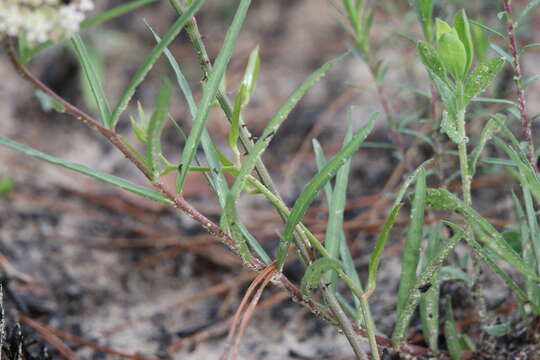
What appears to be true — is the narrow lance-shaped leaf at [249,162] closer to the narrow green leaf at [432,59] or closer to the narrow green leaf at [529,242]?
the narrow green leaf at [432,59]

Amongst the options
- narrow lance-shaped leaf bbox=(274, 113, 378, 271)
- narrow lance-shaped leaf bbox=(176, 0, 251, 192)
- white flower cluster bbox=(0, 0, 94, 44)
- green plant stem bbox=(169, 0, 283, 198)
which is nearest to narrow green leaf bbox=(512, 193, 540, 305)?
narrow lance-shaped leaf bbox=(274, 113, 378, 271)

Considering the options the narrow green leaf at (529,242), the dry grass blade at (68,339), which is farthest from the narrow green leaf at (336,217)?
the dry grass blade at (68,339)

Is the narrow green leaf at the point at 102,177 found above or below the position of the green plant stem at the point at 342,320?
above

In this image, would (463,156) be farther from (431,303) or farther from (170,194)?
(170,194)

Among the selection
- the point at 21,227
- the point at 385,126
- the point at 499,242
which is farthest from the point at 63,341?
the point at 385,126

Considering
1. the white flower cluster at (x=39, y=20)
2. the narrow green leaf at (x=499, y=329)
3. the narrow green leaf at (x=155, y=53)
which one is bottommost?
the narrow green leaf at (x=499, y=329)

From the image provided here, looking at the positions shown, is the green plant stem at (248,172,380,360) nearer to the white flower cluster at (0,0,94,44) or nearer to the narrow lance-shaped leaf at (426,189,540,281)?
the narrow lance-shaped leaf at (426,189,540,281)
